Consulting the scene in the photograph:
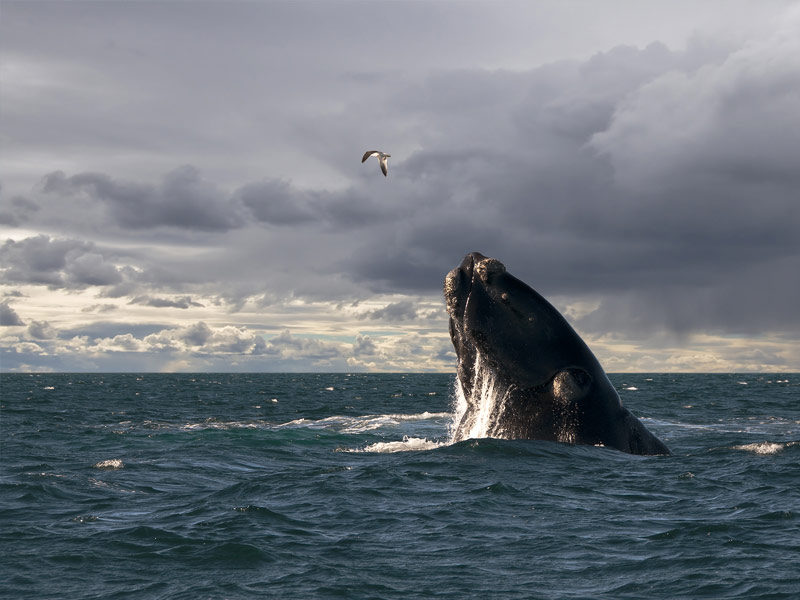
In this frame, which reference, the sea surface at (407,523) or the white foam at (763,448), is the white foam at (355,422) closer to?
the sea surface at (407,523)

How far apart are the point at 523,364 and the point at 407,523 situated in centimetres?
274

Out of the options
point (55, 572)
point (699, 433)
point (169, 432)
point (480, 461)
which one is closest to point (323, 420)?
point (169, 432)

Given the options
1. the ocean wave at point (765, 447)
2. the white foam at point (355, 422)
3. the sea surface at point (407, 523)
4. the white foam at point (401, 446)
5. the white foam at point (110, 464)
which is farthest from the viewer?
the white foam at point (355, 422)

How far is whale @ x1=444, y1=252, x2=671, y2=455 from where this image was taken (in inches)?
475

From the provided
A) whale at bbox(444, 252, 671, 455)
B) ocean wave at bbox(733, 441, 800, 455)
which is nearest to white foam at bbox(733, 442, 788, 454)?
ocean wave at bbox(733, 441, 800, 455)

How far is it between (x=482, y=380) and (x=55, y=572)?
624cm

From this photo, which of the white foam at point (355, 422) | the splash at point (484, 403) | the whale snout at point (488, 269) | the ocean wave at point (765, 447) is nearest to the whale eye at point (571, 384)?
the splash at point (484, 403)

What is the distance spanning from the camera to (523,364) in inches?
478

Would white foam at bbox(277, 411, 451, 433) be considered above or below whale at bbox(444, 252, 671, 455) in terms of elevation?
below

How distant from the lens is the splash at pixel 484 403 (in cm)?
1259

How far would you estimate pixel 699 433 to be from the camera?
78.1 feet

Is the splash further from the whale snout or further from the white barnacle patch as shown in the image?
the whale snout

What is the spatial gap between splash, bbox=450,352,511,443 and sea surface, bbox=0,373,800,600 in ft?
0.82

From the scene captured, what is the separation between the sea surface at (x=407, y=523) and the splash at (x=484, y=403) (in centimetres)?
25
